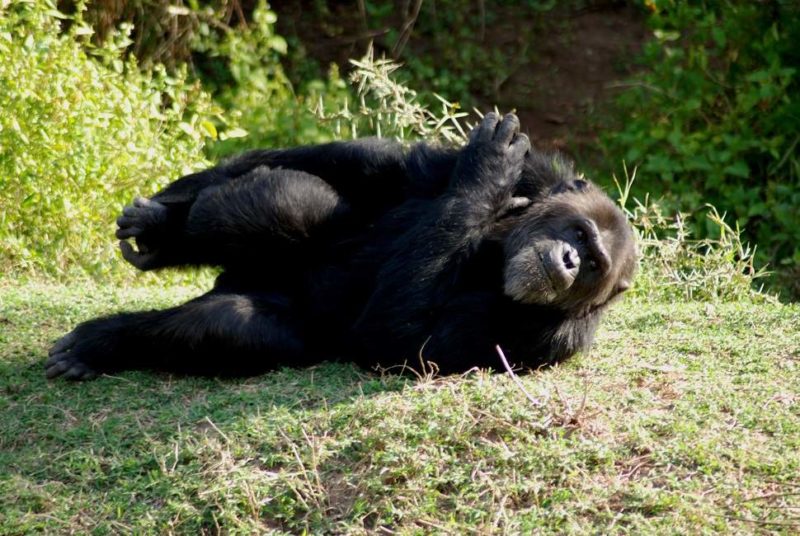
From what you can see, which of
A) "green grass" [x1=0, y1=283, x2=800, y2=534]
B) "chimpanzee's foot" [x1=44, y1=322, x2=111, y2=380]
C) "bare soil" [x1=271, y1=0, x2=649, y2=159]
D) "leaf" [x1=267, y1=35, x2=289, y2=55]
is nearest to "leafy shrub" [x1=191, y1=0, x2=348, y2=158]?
"leaf" [x1=267, y1=35, x2=289, y2=55]

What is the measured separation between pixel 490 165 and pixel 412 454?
1.67m

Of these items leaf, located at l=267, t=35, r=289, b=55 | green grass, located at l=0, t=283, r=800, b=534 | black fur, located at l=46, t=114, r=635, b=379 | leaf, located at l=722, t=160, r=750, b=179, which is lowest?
leaf, located at l=722, t=160, r=750, b=179

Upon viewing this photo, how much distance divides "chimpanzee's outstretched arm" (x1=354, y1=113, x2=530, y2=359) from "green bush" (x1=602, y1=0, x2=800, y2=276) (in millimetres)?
4975

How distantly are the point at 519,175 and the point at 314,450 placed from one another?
193cm

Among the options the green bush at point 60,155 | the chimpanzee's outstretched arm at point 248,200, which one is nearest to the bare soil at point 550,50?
the green bush at point 60,155

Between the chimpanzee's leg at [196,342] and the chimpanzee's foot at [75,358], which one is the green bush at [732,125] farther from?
the chimpanzee's foot at [75,358]

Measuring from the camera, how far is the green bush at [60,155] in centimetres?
809

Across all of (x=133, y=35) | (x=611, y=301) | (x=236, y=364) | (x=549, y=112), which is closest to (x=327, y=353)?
(x=236, y=364)

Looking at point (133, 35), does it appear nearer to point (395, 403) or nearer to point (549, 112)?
point (549, 112)

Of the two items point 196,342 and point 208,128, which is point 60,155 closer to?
point 208,128

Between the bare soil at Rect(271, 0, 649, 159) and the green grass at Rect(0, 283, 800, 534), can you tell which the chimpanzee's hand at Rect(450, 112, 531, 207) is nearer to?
the green grass at Rect(0, 283, 800, 534)

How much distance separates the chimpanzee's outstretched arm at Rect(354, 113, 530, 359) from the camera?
5176 mm

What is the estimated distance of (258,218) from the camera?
563 cm

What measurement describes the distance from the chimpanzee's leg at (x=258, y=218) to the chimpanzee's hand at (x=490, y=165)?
30.4 inches
